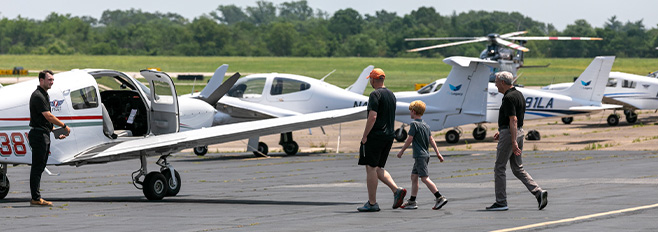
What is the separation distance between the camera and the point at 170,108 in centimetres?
1584

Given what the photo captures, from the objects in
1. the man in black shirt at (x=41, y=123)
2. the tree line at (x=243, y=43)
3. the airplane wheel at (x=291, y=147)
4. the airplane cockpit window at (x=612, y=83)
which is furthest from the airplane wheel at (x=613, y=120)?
the tree line at (x=243, y=43)

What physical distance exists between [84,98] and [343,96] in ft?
47.0

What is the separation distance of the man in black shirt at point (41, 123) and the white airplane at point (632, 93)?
28.2 meters

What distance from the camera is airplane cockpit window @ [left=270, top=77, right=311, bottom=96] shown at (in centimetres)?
2772

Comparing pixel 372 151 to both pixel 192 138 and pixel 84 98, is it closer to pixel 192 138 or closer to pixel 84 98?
pixel 192 138

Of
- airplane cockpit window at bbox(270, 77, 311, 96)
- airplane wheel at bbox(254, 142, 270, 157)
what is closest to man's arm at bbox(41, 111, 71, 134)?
airplane wheel at bbox(254, 142, 270, 157)

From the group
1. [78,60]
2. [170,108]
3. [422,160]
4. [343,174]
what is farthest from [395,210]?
[78,60]

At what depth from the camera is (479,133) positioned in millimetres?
31234

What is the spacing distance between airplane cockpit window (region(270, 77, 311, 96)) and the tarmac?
76.7 inches

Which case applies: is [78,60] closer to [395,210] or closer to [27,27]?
[27,27]

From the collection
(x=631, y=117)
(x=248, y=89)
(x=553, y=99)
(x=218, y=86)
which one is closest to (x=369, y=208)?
(x=218, y=86)

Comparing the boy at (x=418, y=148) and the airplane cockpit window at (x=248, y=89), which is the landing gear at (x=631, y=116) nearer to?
the airplane cockpit window at (x=248, y=89)

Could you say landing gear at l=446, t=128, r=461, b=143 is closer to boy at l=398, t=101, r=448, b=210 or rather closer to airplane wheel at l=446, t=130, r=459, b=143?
airplane wheel at l=446, t=130, r=459, b=143

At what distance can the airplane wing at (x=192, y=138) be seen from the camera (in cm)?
1438
